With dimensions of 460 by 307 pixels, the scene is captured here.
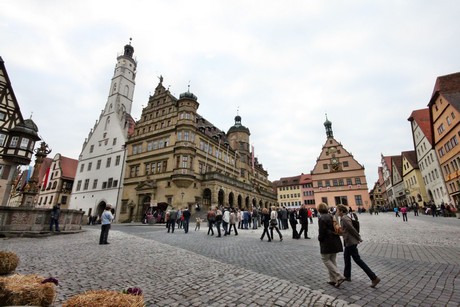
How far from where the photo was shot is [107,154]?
38062 mm

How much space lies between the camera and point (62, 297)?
382cm

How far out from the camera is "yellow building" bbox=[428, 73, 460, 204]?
26.3m

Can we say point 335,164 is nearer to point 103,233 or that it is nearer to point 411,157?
point 411,157

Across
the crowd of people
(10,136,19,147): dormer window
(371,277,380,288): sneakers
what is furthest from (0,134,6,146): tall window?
(371,277,380,288): sneakers

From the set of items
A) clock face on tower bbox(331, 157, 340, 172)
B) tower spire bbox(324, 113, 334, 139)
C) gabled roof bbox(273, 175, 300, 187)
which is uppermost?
tower spire bbox(324, 113, 334, 139)

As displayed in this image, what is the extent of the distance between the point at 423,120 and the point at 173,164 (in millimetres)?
42338

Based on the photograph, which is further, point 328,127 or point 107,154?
point 328,127

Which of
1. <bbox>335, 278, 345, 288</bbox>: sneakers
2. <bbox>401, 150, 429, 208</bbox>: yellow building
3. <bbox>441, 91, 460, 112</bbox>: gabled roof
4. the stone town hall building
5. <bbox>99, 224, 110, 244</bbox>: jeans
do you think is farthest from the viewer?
<bbox>401, 150, 429, 208</bbox>: yellow building

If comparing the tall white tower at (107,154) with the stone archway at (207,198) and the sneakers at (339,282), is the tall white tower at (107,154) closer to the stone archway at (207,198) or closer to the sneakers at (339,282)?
the stone archway at (207,198)

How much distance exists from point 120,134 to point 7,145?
554 inches

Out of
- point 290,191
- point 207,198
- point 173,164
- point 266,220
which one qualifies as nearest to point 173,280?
point 266,220

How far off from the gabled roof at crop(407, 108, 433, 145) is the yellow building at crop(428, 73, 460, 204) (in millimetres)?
2827

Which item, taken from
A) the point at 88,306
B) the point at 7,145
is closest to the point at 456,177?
the point at 88,306

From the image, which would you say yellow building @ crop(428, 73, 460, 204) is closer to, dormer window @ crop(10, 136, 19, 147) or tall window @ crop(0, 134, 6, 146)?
dormer window @ crop(10, 136, 19, 147)
